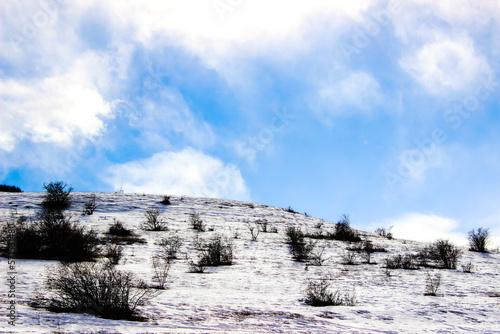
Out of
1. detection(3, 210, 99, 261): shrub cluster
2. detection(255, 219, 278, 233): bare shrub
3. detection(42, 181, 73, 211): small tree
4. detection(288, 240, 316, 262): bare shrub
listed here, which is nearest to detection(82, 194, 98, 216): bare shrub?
detection(42, 181, 73, 211): small tree

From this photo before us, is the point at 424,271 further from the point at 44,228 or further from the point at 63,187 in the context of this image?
the point at 63,187

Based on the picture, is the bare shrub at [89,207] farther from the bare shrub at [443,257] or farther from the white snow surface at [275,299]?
the bare shrub at [443,257]

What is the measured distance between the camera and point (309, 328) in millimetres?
3926

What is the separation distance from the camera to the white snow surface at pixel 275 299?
368 cm

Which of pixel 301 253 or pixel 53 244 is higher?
pixel 53 244

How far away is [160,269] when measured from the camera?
7660mm

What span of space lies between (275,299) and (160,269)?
323 cm

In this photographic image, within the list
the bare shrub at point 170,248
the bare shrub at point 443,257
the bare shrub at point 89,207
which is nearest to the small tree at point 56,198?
the bare shrub at point 89,207

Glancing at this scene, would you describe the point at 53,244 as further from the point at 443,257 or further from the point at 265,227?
the point at 443,257

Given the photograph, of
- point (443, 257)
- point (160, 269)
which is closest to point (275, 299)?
point (160, 269)

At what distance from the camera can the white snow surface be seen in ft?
12.1

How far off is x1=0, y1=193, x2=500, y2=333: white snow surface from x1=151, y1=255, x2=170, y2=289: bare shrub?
16 centimetres

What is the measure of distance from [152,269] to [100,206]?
13557 mm

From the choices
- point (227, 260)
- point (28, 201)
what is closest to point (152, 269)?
point (227, 260)
